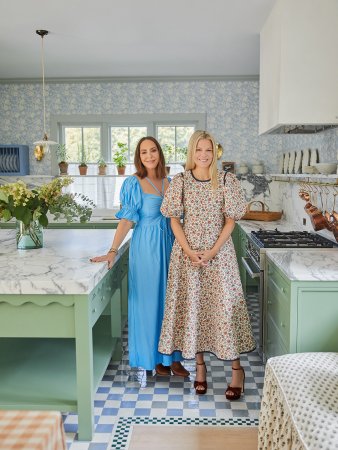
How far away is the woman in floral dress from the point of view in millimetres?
2910

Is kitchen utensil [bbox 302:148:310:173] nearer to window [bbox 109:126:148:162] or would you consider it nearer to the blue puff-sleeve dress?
the blue puff-sleeve dress

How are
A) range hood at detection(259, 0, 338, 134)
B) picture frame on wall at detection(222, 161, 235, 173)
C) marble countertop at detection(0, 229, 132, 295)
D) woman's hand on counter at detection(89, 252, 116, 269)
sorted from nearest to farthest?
marble countertop at detection(0, 229, 132, 295) → woman's hand on counter at detection(89, 252, 116, 269) → range hood at detection(259, 0, 338, 134) → picture frame on wall at detection(222, 161, 235, 173)

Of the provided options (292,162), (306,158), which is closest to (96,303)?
(306,158)

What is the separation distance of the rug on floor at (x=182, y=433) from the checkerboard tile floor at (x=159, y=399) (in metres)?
0.05

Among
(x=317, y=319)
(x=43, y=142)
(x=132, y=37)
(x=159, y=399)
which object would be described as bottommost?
(x=159, y=399)

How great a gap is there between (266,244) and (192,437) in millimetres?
1452

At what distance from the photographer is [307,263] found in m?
2.85

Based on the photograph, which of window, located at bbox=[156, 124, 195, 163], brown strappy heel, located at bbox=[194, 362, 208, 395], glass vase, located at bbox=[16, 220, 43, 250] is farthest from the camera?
window, located at bbox=[156, 124, 195, 163]

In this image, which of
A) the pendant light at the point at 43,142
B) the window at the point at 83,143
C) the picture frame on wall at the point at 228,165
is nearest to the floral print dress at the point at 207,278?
the pendant light at the point at 43,142

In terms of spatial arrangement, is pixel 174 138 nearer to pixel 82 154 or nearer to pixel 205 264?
pixel 82 154

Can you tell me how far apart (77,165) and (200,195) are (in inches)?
167

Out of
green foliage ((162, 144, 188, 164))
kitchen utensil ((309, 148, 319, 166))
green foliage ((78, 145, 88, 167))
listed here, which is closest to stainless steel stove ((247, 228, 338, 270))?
kitchen utensil ((309, 148, 319, 166))

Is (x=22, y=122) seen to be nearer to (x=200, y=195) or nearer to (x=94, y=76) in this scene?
(x=94, y=76)

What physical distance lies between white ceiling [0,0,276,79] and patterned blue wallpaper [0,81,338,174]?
26 centimetres
